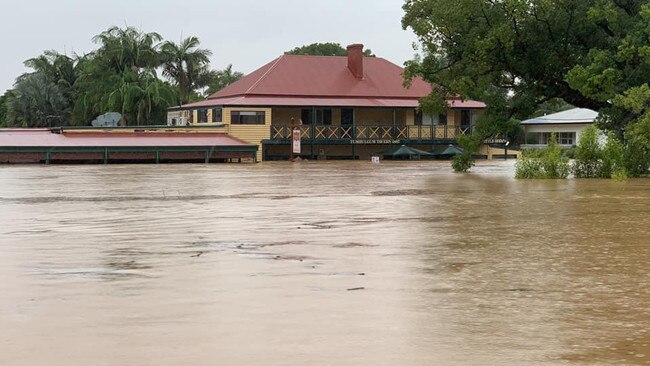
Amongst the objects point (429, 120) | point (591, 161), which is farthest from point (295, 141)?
point (591, 161)

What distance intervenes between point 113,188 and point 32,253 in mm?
15232

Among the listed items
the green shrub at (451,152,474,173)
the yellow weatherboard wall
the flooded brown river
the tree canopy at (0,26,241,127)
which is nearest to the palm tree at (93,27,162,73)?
the tree canopy at (0,26,241,127)

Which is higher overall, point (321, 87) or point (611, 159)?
point (321, 87)

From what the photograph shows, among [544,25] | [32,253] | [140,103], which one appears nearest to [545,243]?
[32,253]

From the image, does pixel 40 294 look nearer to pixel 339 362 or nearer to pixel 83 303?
pixel 83 303

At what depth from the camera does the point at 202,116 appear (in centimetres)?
6450

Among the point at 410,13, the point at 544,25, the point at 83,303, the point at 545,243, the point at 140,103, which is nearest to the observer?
the point at 83,303

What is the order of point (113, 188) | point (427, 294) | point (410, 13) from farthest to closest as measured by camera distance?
1. point (410, 13)
2. point (113, 188)
3. point (427, 294)

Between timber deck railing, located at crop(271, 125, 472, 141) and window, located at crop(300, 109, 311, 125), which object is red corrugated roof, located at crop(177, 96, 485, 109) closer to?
window, located at crop(300, 109, 311, 125)

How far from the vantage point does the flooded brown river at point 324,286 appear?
6641 millimetres

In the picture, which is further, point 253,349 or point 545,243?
point 545,243

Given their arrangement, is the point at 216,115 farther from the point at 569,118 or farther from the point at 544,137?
the point at 544,137

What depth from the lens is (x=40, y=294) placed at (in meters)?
8.77

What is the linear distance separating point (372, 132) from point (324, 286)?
54.3 metres
